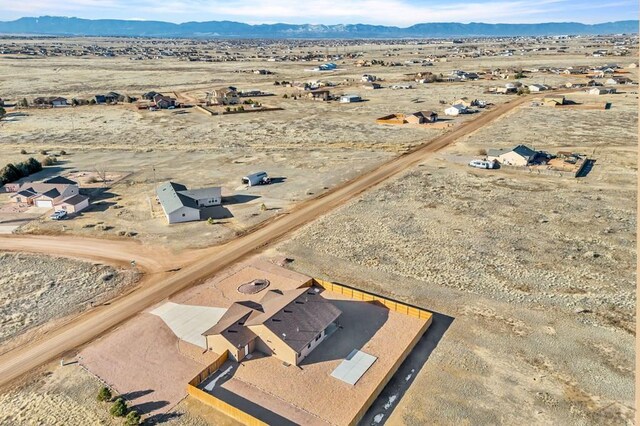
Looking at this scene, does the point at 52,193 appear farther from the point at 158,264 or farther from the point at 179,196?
the point at 158,264

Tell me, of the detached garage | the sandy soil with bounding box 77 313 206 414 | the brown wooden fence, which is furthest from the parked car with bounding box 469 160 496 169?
the detached garage

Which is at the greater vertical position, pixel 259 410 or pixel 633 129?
A: pixel 633 129

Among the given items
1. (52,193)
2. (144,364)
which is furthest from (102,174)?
(144,364)

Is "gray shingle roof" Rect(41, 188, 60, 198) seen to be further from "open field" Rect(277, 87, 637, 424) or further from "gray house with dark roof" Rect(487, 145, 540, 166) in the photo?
"gray house with dark roof" Rect(487, 145, 540, 166)

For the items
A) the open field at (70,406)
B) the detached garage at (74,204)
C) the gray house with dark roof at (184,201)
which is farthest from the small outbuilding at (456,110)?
the open field at (70,406)

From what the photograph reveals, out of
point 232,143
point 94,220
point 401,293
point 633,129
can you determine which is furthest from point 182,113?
point 633,129

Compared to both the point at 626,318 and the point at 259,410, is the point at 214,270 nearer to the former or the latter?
the point at 259,410
